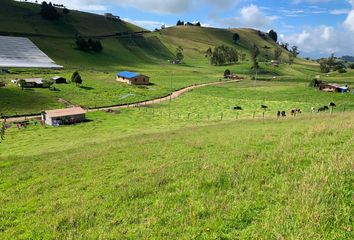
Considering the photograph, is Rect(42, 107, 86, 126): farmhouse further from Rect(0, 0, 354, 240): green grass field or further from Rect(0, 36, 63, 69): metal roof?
Rect(0, 36, 63, 69): metal roof

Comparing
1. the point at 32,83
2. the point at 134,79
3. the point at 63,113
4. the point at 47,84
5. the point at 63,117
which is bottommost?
the point at 63,117

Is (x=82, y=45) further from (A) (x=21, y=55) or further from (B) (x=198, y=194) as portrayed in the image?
(B) (x=198, y=194)

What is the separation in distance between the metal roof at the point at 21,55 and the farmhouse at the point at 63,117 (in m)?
76.7

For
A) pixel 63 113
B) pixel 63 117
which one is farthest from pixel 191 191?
pixel 63 113

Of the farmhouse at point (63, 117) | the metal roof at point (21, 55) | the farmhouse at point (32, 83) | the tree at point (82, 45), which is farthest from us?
the tree at point (82, 45)

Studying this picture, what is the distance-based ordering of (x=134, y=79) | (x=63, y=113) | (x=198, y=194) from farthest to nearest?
(x=134, y=79) → (x=63, y=113) → (x=198, y=194)

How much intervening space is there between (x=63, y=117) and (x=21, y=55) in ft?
332

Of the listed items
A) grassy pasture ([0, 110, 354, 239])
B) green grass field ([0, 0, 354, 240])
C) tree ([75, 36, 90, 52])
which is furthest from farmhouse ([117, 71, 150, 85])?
grassy pasture ([0, 110, 354, 239])

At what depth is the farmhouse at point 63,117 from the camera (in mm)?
60750

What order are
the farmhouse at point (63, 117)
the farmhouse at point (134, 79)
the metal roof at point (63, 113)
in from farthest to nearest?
1. the farmhouse at point (134, 79)
2. the metal roof at point (63, 113)
3. the farmhouse at point (63, 117)

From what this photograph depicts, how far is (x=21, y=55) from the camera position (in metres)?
147

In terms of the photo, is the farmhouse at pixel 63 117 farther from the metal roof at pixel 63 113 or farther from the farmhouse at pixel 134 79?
the farmhouse at pixel 134 79

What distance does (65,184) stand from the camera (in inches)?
757

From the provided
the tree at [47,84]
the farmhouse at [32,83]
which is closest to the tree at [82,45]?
the tree at [47,84]
